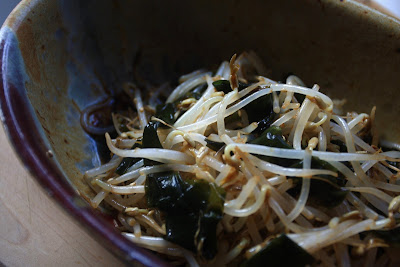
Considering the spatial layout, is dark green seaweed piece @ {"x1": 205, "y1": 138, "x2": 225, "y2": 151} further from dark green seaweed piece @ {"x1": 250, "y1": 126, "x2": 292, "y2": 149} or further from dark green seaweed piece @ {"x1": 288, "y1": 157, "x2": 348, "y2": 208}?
dark green seaweed piece @ {"x1": 288, "y1": 157, "x2": 348, "y2": 208}

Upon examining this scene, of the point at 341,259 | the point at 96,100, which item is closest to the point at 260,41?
the point at 96,100

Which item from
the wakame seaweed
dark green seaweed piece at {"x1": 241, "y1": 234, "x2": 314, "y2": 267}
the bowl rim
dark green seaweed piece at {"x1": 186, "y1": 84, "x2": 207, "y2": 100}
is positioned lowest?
dark green seaweed piece at {"x1": 241, "y1": 234, "x2": 314, "y2": 267}

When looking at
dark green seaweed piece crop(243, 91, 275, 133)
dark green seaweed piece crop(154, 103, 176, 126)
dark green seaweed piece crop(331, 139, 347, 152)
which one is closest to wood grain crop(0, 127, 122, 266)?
dark green seaweed piece crop(154, 103, 176, 126)

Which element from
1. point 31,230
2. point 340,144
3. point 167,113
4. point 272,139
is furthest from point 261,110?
point 31,230

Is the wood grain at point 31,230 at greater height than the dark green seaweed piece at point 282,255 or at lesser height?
greater

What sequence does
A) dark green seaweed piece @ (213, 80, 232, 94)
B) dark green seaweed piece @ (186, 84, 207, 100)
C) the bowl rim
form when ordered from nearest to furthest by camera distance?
1. the bowl rim
2. dark green seaweed piece @ (213, 80, 232, 94)
3. dark green seaweed piece @ (186, 84, 207, 100)

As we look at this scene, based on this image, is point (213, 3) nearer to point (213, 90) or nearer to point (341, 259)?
point (213, 90)

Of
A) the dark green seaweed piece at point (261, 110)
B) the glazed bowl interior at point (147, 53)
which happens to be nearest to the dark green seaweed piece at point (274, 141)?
the dark green seaweed piece at point (261, 110)

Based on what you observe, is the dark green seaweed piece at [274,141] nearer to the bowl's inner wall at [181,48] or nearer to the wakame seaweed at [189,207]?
the wakame seaweed at [189,207]

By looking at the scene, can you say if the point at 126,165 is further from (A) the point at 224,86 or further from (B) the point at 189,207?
(A) the point at 224,86
